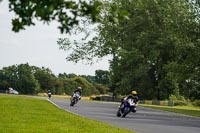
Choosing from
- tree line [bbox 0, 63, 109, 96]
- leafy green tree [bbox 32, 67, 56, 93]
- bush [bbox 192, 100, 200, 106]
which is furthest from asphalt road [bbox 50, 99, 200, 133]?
leafy green tree [bbox 32, 67, 56, 93]

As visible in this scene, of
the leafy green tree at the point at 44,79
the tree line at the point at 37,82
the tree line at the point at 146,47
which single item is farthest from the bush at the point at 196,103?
the leafy green tree at the point at 44,79

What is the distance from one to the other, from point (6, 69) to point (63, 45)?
5102cm

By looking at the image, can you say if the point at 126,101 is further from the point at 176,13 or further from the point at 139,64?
the point at 139,64

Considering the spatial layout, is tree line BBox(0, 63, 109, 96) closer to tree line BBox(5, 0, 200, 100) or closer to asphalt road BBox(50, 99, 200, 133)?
tree line BBox(5, 0, 200, 100)

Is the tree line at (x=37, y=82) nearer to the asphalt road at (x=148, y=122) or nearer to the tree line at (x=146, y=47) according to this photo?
the tree line at (x=146, y=47)

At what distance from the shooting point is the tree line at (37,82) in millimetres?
118875

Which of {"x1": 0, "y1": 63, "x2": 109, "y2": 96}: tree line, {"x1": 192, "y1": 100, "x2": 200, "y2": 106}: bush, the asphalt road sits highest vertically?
{"x1": 0, "y1": 63, "x2": 109, "y2": 96}: tree line

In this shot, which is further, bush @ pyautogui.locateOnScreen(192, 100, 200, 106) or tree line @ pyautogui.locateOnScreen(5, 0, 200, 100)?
bush @ pyautogui.locateOnScreen(192, 100, 200, 106)

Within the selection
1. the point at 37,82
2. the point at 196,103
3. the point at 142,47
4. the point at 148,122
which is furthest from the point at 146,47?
the point at 37,82

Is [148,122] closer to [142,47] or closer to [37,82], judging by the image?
[142,47]

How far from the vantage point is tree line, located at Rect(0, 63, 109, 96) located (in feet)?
390

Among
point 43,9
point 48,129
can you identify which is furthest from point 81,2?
point 48,129

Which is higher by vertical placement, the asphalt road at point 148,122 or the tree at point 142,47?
the tree at point 142,47

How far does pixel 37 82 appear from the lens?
4739 inches
